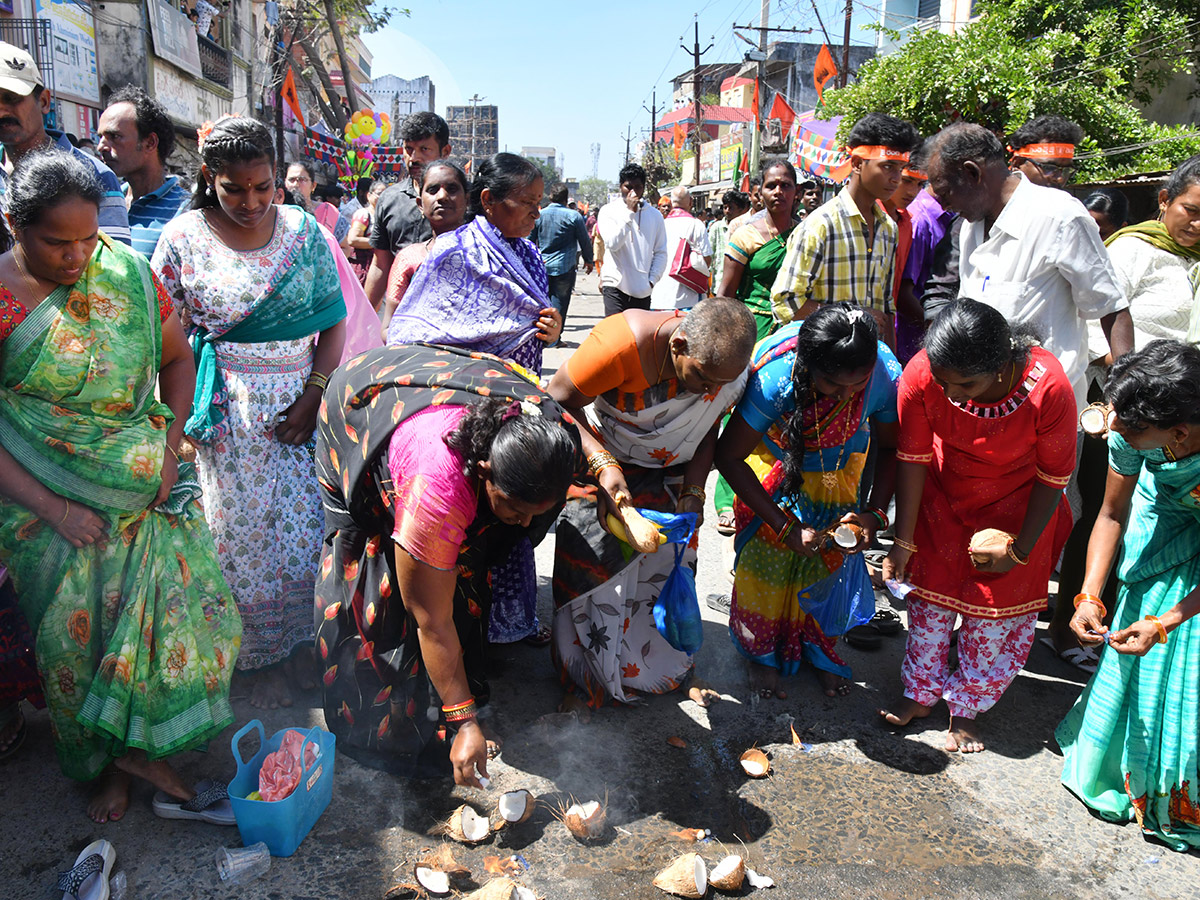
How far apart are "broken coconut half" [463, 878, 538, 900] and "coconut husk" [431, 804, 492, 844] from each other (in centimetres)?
17

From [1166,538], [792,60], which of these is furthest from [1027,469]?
[792,60]

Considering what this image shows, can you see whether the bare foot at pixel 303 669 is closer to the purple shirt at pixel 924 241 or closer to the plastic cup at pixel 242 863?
the plastic cup at pixel 242 863

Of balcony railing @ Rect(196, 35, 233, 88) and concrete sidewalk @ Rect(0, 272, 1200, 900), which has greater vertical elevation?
balcony railing @ Rect(196, 35, 233, 88)

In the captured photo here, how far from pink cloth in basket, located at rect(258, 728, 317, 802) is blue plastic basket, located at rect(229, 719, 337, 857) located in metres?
0.02

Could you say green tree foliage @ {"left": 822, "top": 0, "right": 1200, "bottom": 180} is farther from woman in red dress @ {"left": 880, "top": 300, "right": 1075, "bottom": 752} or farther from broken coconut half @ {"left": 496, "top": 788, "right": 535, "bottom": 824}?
broken coconut half @ {"left": 496, "top": 788, "right": 535, "bottom": 824}

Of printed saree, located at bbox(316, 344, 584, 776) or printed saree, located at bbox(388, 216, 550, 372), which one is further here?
printed saree, located at bbox(388, 216, 550, 372)

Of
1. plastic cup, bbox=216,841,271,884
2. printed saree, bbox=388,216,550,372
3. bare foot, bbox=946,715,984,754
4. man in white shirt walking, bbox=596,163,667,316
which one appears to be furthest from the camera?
man in white shirt walking, bbox=596,163,667,316

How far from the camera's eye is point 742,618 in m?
3.19

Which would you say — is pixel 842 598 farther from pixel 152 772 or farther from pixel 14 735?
pixel 14 735

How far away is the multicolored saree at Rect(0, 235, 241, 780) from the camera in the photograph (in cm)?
214

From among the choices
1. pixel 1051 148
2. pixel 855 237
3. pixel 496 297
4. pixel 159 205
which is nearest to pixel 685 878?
pixel 496 297

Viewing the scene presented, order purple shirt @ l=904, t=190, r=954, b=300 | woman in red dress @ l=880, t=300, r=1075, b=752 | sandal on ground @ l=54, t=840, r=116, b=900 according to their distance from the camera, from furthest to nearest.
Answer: purple shirt @ l=904, t=190, r=954, b=300, woman in red dress @ l=880, t=300, r=1075, b=752, sandal on ground @ l=54, t=840, r=116, b=900

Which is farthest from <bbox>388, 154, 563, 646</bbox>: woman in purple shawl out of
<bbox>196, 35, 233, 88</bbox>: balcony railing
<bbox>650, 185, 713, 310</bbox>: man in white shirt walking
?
<bbox>196, 35, 233, 88</bbox>: balcony railing

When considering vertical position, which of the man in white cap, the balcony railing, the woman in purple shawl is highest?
the balcony railing
